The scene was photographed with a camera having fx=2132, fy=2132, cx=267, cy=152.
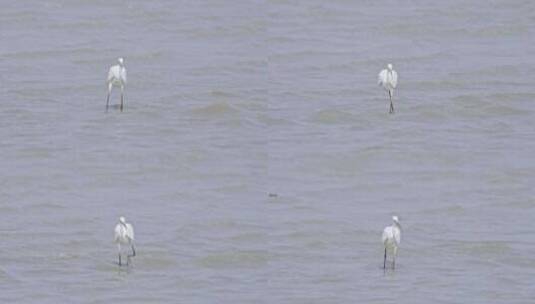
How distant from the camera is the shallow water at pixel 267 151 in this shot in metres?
14.5

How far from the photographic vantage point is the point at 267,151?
17125 mm

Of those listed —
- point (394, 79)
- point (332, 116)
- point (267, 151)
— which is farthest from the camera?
point (394, 79)

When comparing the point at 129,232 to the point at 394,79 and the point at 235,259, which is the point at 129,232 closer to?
the point at 235,259

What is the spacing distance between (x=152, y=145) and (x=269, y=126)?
110cm

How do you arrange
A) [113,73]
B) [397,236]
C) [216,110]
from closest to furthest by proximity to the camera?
[397,236], [216,110], [113,73]

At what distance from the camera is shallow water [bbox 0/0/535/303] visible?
1445 centimetres

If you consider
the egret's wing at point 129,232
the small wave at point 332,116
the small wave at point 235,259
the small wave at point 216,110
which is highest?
the egret's wing at point 129,232

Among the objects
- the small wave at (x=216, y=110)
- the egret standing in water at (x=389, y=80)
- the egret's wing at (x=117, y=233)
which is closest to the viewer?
the egret's wing at (x=117, y=233)

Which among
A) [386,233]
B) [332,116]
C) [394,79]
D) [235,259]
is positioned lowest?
[235,259]

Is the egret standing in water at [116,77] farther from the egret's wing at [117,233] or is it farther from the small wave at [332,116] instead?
the egret's wing at [117,233]

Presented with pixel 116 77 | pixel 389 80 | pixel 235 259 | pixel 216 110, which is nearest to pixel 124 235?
pixel 235 259

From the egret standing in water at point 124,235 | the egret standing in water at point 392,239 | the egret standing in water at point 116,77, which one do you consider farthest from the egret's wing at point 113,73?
the egret standing in water at point 392,239

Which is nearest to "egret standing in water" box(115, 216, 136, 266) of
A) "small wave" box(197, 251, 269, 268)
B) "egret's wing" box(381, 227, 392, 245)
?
"small wave" box(197, 251, 269, 268)

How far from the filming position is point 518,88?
1930 centimetres
